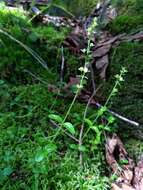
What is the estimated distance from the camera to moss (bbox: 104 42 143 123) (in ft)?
8.35

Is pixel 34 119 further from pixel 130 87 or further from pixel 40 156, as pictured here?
pixel 130 87

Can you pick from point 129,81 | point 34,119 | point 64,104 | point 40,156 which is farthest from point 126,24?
point 40,156

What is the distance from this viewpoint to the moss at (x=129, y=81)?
2545 mm

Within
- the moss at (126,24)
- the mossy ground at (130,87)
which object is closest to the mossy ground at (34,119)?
the mossy ground at (130,87)

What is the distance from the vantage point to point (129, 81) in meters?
2.70

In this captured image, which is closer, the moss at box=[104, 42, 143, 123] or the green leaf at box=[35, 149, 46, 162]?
the green leaf at box=[35, 149, 46, 162]

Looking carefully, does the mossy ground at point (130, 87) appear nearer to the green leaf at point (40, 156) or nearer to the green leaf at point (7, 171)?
the green leaf at point (40, 156)

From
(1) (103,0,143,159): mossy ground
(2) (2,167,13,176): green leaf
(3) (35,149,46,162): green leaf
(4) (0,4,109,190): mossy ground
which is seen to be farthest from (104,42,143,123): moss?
(2) (2,167,13,176): green leaf

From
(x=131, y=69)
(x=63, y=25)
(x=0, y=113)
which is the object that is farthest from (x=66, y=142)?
(x=63, y=25)

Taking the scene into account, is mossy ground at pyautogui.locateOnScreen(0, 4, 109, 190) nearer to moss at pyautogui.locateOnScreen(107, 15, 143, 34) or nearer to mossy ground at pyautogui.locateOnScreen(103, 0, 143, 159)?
mossy ground at pyautogui.locateOnScreen(103, 0, 143, 159)

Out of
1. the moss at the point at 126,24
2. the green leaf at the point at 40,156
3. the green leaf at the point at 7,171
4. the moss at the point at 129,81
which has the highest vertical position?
the moss at the point at 126,24

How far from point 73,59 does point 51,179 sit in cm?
127

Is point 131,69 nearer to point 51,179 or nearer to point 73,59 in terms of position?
point 73,59

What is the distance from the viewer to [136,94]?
2637mm
